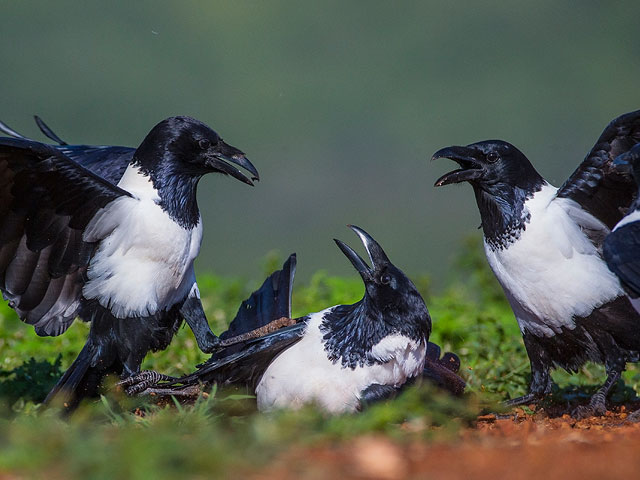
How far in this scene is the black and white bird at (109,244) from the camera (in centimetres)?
446

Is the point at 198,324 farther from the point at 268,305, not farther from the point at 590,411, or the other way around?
the point at 590,411

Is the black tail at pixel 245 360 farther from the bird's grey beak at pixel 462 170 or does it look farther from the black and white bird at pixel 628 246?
the black and white bird at pixel 628 246

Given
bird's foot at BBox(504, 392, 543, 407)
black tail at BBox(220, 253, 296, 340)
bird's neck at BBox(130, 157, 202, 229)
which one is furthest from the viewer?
black tail at BBox(220, 253, 296, 340)

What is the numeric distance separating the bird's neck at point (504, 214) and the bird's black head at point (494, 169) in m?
0.02

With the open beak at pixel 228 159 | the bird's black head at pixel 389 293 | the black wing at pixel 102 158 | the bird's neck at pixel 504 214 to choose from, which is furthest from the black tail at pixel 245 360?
the black wing at pixel 102 158

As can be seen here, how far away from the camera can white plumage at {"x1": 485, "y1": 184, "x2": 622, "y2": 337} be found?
15.4 ft

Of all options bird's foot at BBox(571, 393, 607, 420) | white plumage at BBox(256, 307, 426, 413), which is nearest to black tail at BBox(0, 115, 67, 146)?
white plumage at BBox(256, 307, 426, 413)

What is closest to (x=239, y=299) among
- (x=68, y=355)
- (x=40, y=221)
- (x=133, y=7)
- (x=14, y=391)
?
(x=68, y=355)

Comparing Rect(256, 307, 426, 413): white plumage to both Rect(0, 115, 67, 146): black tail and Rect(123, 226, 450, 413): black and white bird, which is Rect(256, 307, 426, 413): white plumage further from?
Rect(0, 115, 67, 146): black tail

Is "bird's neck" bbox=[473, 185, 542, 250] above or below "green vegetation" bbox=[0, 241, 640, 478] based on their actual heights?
above

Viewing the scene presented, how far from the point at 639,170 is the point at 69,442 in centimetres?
315

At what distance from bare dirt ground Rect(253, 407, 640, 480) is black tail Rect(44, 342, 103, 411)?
2.22m

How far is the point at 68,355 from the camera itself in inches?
239

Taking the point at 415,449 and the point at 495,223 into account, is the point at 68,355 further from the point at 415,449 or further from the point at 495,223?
the point at 415,449
